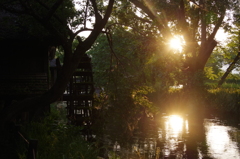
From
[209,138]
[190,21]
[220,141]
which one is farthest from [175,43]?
[190,21]

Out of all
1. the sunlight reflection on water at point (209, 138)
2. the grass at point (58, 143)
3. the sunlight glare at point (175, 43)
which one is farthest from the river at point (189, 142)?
the sunlight glare at point (175, 43)

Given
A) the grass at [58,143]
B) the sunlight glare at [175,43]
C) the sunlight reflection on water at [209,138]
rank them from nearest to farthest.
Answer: the grass at [58,143]
the sunlight glare at [175,43]
the sunlight reflection on water at [209,138]

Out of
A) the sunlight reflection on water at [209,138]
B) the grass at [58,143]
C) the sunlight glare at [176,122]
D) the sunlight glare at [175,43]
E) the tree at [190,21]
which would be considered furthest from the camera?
the tree at [190,21]

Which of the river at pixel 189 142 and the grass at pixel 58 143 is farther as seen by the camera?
the river at pixel 189 142

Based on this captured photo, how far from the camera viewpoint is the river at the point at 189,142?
14.7 meters

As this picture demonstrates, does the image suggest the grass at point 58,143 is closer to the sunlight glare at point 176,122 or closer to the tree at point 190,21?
the sunlight glare at point 176,122

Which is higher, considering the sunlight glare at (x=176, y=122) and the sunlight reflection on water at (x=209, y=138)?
the sunlight glare at (x=176, y=122)

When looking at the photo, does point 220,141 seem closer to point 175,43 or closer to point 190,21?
point 175,43

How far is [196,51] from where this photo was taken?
1129 inches

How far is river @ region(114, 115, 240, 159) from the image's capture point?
1468 centimetres

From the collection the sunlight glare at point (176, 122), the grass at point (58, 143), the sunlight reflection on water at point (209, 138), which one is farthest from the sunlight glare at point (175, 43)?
the sunlight glare at point (176, 122)

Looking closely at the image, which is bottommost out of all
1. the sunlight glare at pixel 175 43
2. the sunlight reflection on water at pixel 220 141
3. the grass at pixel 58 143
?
the sunlight reflection on water at pixel 220 141

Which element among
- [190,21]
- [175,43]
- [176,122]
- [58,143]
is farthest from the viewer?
[190,21]

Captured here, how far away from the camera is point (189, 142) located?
17656 millimetres
